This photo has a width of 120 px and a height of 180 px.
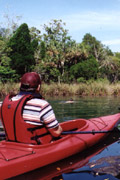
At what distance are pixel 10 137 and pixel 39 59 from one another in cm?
2666

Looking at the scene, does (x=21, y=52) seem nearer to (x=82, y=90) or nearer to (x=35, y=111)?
(x=82, y=90)

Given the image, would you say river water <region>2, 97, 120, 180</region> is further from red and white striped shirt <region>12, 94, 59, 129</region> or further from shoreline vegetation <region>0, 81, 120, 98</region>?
shoreline vegetation <region>0, 81, 120, 98</region>

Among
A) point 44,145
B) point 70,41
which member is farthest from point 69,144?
point 70,41

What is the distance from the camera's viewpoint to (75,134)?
5027mm

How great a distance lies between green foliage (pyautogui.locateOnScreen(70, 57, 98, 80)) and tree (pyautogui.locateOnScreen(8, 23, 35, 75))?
15.4 ft

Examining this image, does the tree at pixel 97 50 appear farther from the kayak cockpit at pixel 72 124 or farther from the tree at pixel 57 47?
the kayak cockpit at pixel 72 124

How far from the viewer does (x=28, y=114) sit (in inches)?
153

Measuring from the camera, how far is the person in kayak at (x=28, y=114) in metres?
3.86

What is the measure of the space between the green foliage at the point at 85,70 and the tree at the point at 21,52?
469 cm

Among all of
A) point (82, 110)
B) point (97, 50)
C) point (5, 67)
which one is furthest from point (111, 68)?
point (82, 110)

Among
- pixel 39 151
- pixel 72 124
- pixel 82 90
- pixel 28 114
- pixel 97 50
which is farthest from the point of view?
pixel 97 50

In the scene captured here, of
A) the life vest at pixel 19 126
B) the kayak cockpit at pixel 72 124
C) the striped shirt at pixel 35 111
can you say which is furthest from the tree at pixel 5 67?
the striped shirt at pixel 35 111

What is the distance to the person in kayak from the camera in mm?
3863

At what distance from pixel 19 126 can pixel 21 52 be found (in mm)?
24291
